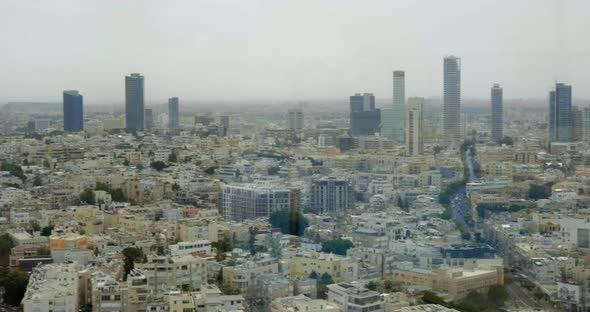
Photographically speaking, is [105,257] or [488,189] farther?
[488,189]

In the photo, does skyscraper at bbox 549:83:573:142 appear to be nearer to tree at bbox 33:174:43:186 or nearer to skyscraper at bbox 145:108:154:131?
tree at bbox 33:174:43:186

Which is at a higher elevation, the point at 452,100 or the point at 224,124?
the point at 452,100

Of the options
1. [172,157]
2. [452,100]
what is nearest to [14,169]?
[172,157]

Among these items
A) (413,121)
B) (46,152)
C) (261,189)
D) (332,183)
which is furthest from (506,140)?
(46,152)

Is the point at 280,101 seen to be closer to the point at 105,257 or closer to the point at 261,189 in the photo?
the point at 261,189

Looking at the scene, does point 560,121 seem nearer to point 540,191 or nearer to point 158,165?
point 540,191

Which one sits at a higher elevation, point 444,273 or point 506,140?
point 506,140

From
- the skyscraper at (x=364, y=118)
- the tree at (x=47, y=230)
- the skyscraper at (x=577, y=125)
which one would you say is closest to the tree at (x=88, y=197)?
the tree at (x=47, y=230)

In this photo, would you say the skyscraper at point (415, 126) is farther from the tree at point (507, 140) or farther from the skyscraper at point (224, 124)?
the skyscraper at point (224, 124)
